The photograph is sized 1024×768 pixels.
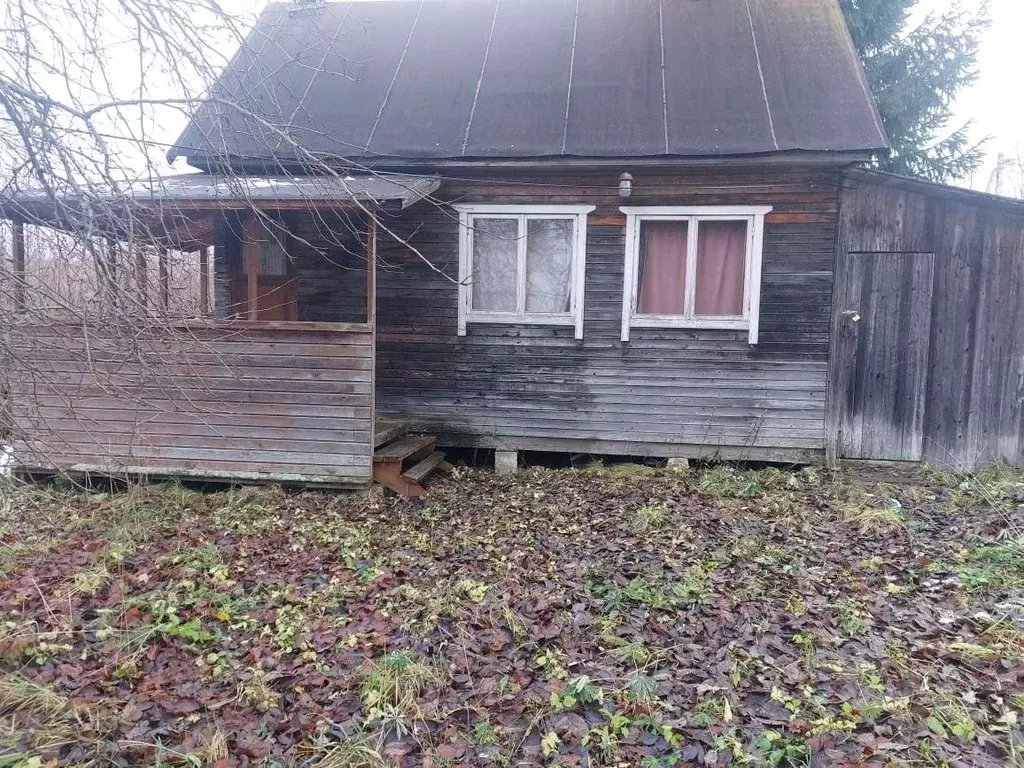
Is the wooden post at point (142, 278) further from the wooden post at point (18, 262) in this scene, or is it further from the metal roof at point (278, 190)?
the wooden post at point (18, 262)

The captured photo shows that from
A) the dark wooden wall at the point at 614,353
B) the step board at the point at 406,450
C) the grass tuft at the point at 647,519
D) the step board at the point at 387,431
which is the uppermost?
the dark wooden wall at the point at 614,353

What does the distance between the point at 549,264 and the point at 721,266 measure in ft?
6.51

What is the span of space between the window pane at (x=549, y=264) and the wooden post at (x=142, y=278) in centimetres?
451

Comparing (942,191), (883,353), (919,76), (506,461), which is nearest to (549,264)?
(506,461)

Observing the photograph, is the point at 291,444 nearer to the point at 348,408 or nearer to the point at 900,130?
the point at 348,408

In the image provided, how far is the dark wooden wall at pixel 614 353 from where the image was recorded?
7.22 m

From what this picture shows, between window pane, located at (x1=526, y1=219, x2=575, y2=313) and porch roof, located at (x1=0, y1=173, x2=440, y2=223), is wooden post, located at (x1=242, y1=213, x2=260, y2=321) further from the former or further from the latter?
window pane, located at (x1=526, y1=219, x2=575, y2=313)

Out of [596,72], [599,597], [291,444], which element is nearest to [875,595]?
[599,597]

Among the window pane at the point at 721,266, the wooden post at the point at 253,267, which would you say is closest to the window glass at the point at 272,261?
the wooden post at the point at 253,267

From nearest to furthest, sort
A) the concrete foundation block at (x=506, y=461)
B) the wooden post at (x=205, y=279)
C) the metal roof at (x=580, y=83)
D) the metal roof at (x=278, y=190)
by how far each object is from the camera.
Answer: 1. the metal roof at (x=278, y=190)
2. the metal roof at (x=580, y=83)
3. the concrete foundation block at (x=506, y=461)
4. the wooden post at (x=205, y=279)

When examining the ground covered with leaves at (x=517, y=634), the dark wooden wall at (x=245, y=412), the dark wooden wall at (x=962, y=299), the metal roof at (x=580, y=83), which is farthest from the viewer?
the metal roof at (x=580, y=83)

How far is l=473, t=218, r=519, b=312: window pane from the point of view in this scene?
7.69m

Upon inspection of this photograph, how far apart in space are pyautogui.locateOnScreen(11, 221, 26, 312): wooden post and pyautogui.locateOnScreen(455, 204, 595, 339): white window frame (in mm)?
4286

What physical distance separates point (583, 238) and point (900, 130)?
8.67 m
